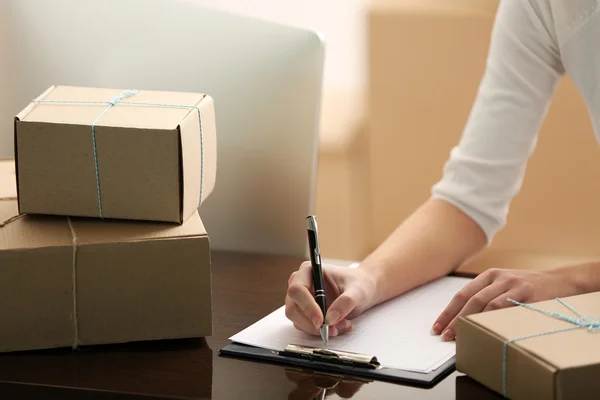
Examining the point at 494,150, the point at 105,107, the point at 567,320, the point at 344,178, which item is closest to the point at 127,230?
the point at 105,107

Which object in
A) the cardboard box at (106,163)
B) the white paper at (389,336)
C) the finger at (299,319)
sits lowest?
the white paper at (389,336)

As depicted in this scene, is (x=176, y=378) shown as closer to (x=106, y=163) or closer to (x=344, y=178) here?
(x=106, y=163)

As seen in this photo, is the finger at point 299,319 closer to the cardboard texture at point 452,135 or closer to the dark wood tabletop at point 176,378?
the dark wood tabletop at point 176,378

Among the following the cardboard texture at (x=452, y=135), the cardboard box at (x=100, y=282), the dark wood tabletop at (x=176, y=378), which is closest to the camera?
the dark wood tabletop at (x=176, y=378)

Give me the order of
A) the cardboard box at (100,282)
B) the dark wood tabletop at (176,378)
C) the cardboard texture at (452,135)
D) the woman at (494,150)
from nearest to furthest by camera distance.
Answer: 1. the dark wood tabletop at (176,378)
2. the cardboard box at (100,282)
3. the woman at (494,150)
4. the cardboard texture at (452,135)

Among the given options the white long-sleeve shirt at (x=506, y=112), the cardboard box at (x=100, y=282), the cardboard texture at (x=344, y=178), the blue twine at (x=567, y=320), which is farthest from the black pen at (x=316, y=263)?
the cardboard texture at (x=344, y=178)

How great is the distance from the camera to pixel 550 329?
0.83 meters

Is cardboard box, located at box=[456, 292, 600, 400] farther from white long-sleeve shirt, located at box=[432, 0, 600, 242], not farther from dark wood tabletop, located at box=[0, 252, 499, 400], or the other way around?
white long-sleeve shirt, located at box=[432, 0, 600, 242]

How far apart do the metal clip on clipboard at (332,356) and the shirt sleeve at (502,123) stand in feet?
1.61

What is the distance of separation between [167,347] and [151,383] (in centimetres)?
11

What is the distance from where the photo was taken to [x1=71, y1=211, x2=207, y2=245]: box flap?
3.21 feet

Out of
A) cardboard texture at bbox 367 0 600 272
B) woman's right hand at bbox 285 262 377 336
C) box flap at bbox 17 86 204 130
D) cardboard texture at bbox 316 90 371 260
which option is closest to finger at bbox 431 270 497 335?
woman's right hand at bbox 285 262 377 336

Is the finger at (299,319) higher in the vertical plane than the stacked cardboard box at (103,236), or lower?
lower

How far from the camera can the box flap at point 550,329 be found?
760 mm
